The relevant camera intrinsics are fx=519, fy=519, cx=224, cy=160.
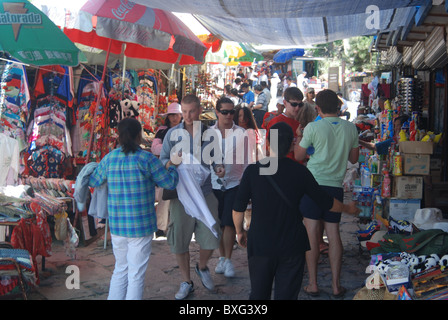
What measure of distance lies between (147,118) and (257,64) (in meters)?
22.0

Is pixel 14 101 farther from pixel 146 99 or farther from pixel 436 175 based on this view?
pixel 436 175

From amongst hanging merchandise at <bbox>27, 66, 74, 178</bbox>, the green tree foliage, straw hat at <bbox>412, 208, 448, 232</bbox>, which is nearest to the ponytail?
hanging merchandise at <bbox>27, 66, 74, 178</bbox>

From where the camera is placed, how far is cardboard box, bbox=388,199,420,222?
655 centimetres

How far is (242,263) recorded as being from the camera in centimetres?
603

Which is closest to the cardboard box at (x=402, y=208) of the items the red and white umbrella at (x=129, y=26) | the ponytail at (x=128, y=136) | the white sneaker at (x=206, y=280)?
the white sneaker at (x=206, y=280)

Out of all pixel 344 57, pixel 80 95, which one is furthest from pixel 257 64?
pixel 80 95

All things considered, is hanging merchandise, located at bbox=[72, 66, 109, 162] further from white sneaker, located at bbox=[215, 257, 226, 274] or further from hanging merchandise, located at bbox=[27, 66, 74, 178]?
white sneaker, located at bbox=[215, 257, 226, 274]

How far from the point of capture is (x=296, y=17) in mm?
5266

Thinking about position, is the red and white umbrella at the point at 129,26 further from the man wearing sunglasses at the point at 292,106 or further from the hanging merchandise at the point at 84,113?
the man wearing sunglasses at the point at 292,106

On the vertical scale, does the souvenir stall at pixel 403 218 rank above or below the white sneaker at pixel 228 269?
above

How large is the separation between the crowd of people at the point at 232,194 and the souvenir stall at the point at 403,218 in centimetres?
62

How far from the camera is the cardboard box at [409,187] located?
6.49 metres

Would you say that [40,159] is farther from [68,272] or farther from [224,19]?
[224,19]

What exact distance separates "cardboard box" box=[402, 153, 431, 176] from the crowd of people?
1417mm
